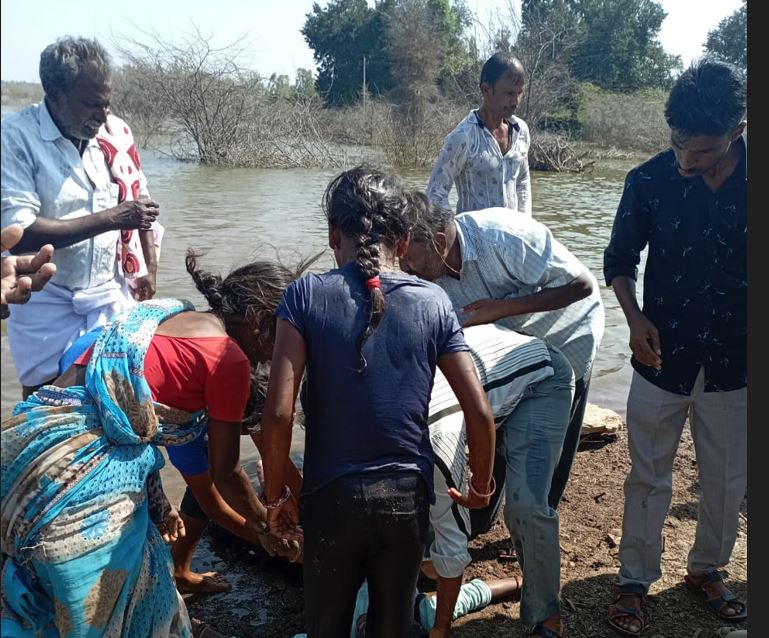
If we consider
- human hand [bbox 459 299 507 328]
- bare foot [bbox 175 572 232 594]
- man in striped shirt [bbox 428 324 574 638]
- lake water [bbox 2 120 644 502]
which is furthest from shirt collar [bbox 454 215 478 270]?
lake water [bbox 2 120 644 502]


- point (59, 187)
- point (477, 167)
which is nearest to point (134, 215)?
point (59, 187)

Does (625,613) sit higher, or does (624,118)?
(624,118)

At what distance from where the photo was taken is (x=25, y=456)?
7.37ft

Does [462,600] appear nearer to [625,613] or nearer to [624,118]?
[625,613]

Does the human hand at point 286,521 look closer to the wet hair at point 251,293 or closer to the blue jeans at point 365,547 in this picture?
the blue jeans at point 365,547

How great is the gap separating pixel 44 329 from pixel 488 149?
2590 millimetres

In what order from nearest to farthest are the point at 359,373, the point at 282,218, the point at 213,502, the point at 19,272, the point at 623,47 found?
1. the point at 19,272
2. the point at 359,373
3. the point at 213,502
4. the point at 623,47
5. the point at 282,218

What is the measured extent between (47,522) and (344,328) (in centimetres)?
94

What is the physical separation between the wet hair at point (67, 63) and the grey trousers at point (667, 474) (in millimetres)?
2427

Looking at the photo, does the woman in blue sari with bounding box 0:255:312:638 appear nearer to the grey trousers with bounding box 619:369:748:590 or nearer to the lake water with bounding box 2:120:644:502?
the grey trousers with bounding box 619:369:748:590

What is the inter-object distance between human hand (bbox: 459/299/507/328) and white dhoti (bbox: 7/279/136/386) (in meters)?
1.49

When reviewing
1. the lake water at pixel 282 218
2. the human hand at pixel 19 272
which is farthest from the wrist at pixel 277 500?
the lake water at pixel 282 218

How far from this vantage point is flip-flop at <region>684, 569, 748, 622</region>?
11.0 feet

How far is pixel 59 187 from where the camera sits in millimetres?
3197
